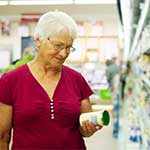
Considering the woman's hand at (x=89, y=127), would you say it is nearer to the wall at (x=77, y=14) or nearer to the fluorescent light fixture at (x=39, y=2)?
the fluorescent light fixture at (x=39, y=2)

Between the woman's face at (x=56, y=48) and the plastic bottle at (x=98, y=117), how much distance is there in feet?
1.12

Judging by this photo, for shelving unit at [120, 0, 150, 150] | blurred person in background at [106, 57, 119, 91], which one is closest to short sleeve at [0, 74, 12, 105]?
shelving unit at [120, 0, 150, 150]

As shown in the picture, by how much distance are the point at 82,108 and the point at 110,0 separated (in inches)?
250

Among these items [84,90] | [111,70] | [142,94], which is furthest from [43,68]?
[111,70]

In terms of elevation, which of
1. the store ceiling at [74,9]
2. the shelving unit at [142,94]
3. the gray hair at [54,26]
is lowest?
the shelving unit at [142,94]

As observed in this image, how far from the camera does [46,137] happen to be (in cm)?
220

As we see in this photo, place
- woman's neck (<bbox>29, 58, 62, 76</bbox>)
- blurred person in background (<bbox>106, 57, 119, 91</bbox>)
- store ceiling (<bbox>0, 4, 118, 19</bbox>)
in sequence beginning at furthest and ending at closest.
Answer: blurred person in background (<bbox>106, 57, 119, 91</bbox>)
store ceiling (<bbox>0, 4, 118, 19</bbox>)
woman's neck (<bbox>29, 58, 62, 76</bbox>)

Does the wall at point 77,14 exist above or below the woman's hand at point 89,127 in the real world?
above

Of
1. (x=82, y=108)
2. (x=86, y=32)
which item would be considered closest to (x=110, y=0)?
(x=86, y=32)

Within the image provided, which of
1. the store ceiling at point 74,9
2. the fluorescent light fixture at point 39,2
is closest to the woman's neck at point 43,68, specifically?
the fluorescent light fixture at point 39,2

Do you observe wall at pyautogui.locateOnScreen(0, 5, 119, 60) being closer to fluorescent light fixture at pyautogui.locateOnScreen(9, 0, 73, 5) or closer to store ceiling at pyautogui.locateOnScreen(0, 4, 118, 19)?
store ceiling at pyautogui.locateOnScreen(0, 4, 118, 19)

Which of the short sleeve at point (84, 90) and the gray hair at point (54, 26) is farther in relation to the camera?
the short sleeve at point (84, 90)

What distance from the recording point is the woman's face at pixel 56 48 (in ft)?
7.02

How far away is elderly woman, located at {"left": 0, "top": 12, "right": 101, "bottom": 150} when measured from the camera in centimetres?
215
